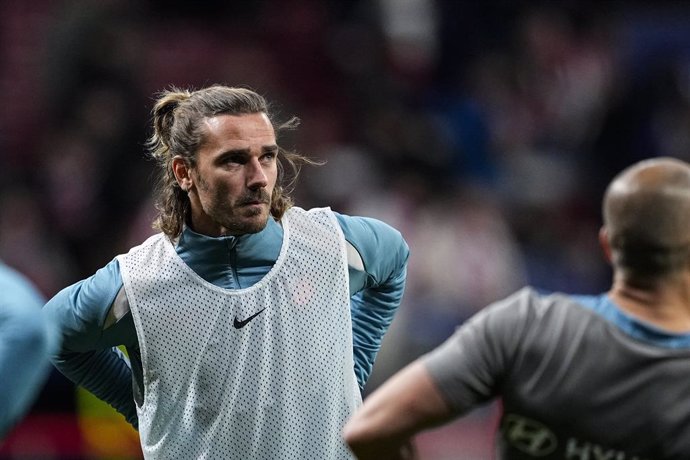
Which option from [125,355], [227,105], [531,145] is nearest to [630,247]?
[227,105]

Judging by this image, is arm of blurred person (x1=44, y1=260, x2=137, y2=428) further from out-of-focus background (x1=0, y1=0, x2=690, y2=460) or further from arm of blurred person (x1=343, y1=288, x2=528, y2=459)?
out-of-focus background (x1=0, y1=0, x2=690, y2=460)

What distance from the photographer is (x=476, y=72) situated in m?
11.8

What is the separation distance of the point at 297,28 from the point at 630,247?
30.5 ft

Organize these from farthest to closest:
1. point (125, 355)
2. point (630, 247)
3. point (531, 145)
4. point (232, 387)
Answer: point (531, 145) → point (125, 355) → point (232, 387) → point (630, 247)

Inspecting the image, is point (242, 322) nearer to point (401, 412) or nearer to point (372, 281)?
point (372, 281)

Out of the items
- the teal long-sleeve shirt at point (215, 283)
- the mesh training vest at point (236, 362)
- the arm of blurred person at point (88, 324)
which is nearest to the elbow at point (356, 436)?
the mesh training vest at point (236, 362)

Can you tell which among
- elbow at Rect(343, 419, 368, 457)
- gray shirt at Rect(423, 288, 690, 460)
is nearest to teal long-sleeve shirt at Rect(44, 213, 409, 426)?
elbow at Rect(343, 419, 368, 457)

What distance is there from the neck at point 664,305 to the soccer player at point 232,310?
4.46ft

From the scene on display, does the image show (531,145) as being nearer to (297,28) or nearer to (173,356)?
(297,28)

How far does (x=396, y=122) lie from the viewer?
35.3 feet

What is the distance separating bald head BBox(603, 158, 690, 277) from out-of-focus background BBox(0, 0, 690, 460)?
532 centimetres

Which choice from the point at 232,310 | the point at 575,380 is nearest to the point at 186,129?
the point at 232,310

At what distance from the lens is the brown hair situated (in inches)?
177

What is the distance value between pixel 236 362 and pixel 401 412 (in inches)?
46.4
